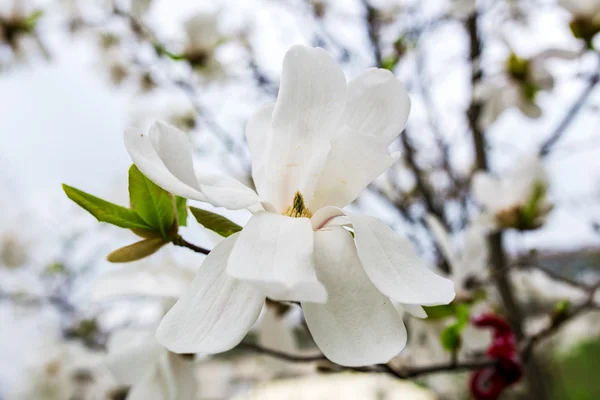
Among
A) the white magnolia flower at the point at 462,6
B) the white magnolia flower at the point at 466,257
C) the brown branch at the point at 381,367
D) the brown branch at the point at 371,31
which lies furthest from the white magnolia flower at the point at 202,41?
the brown branch at the point at 381,367

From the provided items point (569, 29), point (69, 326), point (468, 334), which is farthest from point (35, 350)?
point (569, 29)

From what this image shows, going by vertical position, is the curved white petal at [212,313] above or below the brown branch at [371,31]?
above

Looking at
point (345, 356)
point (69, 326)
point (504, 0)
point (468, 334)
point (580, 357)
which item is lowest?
point (580, 357)

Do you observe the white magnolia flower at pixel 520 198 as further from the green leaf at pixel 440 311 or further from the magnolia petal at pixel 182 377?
the magnolia petal at pixel 182 377

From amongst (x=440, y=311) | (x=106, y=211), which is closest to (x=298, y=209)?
(x=106, y=211)

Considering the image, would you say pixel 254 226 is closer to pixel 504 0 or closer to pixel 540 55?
pixel 540 55
